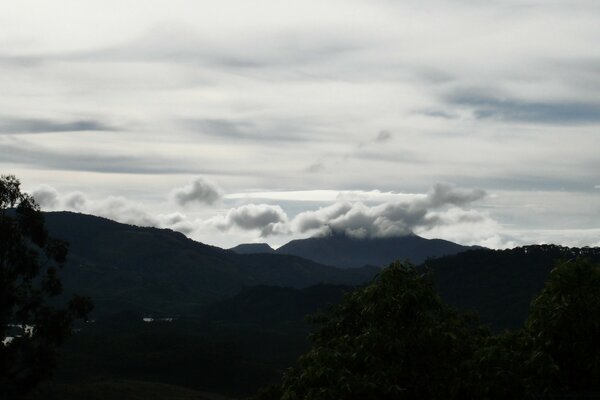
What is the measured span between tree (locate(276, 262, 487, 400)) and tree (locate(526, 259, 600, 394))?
491 centimetres

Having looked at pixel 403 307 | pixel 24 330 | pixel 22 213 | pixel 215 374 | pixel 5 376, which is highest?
pixel 22 213

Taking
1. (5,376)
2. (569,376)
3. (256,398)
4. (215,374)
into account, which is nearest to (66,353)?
(215,374)

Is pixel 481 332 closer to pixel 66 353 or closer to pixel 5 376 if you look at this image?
pixel 5 376

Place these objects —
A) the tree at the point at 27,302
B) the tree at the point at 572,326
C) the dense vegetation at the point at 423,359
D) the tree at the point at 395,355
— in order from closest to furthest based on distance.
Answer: the tree at the point at 395,355
the dense vegetation at the point at 423,359
the tree at the point at 572,326
the tree at the point at 27,302

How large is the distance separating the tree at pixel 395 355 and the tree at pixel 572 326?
491 centimetres

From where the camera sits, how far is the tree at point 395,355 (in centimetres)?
2464

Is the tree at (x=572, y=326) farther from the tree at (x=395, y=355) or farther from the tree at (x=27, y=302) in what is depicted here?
the tree at (x=27, y=302)

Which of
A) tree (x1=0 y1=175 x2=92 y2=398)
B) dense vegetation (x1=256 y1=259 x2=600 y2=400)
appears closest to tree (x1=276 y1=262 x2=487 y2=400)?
dense vegetation (x1=256 y1=259 x2=600 y2=400)

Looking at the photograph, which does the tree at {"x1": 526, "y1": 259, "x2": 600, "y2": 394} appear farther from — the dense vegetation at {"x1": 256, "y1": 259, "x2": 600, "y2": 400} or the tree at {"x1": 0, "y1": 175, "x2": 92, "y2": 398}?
the tree at {"x1": 0, "y1": 175, "x2": 92, "y2": 398}

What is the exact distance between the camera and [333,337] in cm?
3188

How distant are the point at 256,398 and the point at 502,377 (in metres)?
17.6

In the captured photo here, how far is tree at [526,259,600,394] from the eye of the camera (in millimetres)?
30016

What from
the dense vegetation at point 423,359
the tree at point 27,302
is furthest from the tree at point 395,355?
the tree at point 27,302

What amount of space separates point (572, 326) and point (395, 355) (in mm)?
9204
